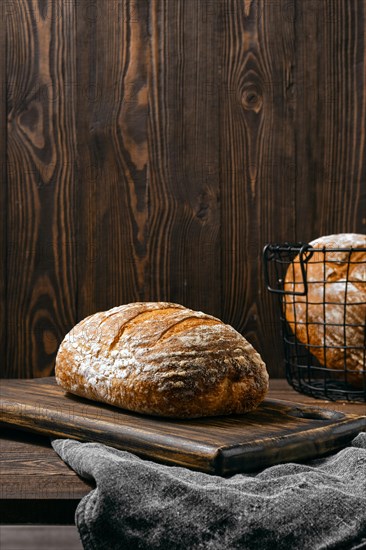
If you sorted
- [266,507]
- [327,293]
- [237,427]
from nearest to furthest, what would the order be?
1. [266,507]
2. [237,427]
3. [327,293]

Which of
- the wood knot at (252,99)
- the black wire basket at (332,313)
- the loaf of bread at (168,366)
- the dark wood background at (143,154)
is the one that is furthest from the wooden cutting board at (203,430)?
the wood knot at (252,99)

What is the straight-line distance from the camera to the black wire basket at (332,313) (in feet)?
4.58

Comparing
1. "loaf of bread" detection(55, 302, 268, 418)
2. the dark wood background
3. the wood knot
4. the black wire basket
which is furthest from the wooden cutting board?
the wood knot

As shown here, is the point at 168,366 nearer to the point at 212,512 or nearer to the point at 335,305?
the point at 212,512

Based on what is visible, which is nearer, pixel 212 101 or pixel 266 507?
pixel 266 507

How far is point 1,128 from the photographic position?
171cm

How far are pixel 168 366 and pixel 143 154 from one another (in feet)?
2.47

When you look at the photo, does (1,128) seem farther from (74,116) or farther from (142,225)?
(142,225)

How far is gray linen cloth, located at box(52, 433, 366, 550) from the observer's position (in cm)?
80

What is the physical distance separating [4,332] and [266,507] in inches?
40.4

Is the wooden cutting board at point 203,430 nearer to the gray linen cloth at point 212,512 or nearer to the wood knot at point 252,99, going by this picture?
the gray linen cloth at point 212,512

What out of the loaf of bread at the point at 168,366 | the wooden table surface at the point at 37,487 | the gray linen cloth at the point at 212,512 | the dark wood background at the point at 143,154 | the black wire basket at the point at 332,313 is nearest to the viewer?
the gray linen cloth at the point at 212,512

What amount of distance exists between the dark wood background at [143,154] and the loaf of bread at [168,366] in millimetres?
472

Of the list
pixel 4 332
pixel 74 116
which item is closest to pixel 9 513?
pixel 4 332
